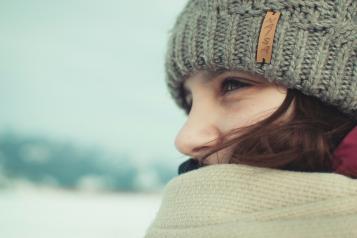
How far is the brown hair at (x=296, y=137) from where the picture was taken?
2.18 ft

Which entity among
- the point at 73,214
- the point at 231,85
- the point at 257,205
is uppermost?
the point at 231,85

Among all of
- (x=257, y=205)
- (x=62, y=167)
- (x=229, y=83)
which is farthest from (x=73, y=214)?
(x=257, y=205)

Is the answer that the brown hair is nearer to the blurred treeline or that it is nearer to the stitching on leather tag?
the stitching on leather tag

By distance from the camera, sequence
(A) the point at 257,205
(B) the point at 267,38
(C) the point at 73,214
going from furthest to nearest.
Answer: (C) the point at 73,214
(B) the point at 267,38
(A) the point at 257,205

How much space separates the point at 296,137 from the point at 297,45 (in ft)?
0.44

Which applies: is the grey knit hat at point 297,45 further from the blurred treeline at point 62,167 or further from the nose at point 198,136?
the blurred treeline at point 62,167

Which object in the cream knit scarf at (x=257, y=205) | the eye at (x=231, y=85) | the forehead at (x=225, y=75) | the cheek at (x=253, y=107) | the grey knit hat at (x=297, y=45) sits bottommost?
the cream knit scarf at (x=257, y=205)

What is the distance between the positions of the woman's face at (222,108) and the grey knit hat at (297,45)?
0.9 inches

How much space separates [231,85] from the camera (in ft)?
2.56

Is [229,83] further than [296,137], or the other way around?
[229,83]

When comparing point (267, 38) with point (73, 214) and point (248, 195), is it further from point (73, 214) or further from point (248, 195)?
point (73, 214)

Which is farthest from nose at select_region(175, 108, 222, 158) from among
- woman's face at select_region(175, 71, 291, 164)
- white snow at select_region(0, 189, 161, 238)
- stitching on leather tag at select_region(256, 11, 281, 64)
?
white snow at select_region(0, 189, 161, 238)

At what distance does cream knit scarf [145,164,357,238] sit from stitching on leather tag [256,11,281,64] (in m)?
0.17

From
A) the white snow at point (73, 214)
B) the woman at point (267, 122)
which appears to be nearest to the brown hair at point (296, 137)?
the woman at point (267, 122)
